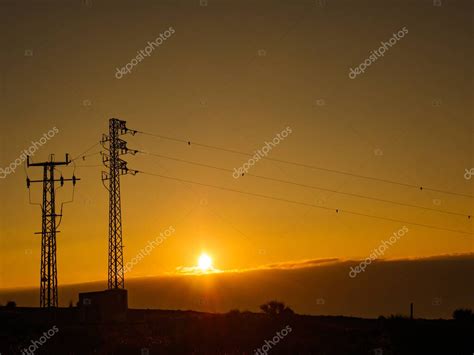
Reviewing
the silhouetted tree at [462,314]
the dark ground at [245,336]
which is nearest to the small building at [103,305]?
the dark ground at [245,336]

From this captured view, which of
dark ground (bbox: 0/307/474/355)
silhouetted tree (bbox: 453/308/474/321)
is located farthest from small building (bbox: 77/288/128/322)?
silhouetted tree (bbox: 453/308/474/321)

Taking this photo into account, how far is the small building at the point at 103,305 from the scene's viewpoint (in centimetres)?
5778

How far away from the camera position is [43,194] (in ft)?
193

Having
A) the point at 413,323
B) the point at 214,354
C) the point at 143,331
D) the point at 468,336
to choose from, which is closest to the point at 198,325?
the point at 143,331

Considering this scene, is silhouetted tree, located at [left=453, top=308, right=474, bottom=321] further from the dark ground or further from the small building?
the small building

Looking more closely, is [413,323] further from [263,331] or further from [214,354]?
[214,354]

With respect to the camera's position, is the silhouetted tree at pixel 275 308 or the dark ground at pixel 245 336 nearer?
the dark ground at pixel 245 336

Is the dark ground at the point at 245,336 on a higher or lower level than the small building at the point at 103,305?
lower

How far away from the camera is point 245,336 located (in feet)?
150

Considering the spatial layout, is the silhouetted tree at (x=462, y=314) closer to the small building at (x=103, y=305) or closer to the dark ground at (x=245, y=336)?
the dark ground at (x=245, y=336)

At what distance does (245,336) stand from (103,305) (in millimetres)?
16353

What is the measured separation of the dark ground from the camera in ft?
136

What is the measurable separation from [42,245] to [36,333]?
11.1 metres

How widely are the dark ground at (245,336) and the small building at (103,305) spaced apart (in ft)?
18.5
